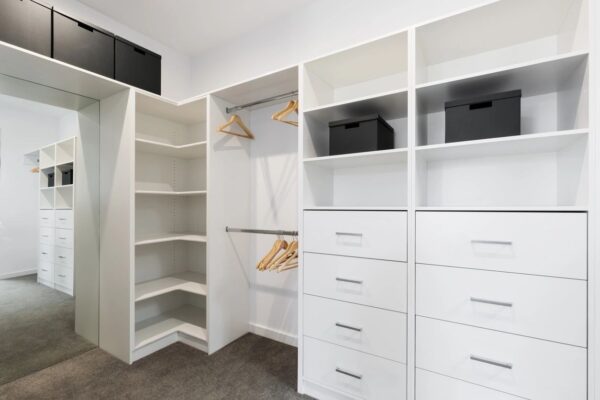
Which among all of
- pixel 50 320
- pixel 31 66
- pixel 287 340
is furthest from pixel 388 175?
pixel 50 320

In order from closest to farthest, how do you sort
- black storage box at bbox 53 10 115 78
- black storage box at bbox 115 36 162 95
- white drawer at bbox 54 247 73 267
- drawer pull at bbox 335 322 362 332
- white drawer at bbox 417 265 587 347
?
white drawer at bbox 417 265 587 347 → drawer pull at bbox 335 322 362 332 → black storage box at bbox 53 10 115 78 → black storage box at bbox 115 36 162 95 → white drawer at bbox 54 247 73 267

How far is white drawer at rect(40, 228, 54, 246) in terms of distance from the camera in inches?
82.4

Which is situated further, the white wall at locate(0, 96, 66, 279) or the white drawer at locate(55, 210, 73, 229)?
the white drawer at locate(55, 210, 73, 229)

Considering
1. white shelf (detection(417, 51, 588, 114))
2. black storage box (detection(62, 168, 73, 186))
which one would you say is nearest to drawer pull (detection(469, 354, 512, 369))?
white shelf (detection(417, 51, 588, 114))

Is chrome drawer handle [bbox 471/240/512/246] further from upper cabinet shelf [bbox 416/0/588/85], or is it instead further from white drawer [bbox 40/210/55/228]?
white drawer [bbox 40/210/55/228]

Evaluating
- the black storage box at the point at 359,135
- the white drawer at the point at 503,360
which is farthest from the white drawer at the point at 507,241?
the black storage box at the point at 359,135

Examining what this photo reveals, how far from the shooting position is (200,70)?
9.70ft

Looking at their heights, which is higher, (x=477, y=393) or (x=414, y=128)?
(x=414, y=128)

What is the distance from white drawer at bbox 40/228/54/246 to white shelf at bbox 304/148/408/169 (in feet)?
6.48

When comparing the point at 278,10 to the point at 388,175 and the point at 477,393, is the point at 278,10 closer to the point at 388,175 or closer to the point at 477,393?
the point at 388,175

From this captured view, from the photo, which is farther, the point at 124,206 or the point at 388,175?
the point at 124,206

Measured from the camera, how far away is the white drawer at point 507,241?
43.3 inches

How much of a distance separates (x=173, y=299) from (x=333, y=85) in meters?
2.42

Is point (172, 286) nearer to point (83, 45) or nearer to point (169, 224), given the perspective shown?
point (169, 224)
